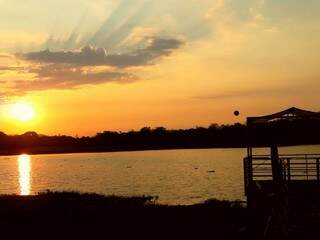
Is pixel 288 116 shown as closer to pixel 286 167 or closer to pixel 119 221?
pixel 286 167

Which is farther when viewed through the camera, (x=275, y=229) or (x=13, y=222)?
(x=13, y=222)

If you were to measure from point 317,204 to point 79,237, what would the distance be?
10658mm

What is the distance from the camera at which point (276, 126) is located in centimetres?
2480

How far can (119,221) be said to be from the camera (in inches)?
1126

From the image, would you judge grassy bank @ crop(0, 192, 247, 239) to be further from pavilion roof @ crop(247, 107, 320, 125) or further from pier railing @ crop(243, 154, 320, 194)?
pavilion roof @ crop(247, 107, 320, 125)

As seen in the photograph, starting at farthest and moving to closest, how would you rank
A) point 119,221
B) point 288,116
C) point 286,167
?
1. point 119,221
2. point 286,167
3. point 288,116

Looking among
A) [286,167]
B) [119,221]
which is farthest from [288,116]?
[119,221]

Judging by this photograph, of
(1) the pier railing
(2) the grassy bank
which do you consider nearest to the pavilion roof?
(1) the pier railing

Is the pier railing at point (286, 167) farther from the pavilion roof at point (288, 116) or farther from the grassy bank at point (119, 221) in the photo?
the grassy bank at point (119, 221)

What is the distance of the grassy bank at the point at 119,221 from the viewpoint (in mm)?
24969

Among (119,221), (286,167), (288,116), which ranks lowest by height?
(119,221)

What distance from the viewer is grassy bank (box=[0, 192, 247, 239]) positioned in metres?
25.0

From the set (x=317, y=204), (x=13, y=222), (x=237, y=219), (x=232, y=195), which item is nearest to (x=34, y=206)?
(x=13, y=222)

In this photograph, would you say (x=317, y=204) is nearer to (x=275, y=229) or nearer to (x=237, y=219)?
(x=275, y=229)
